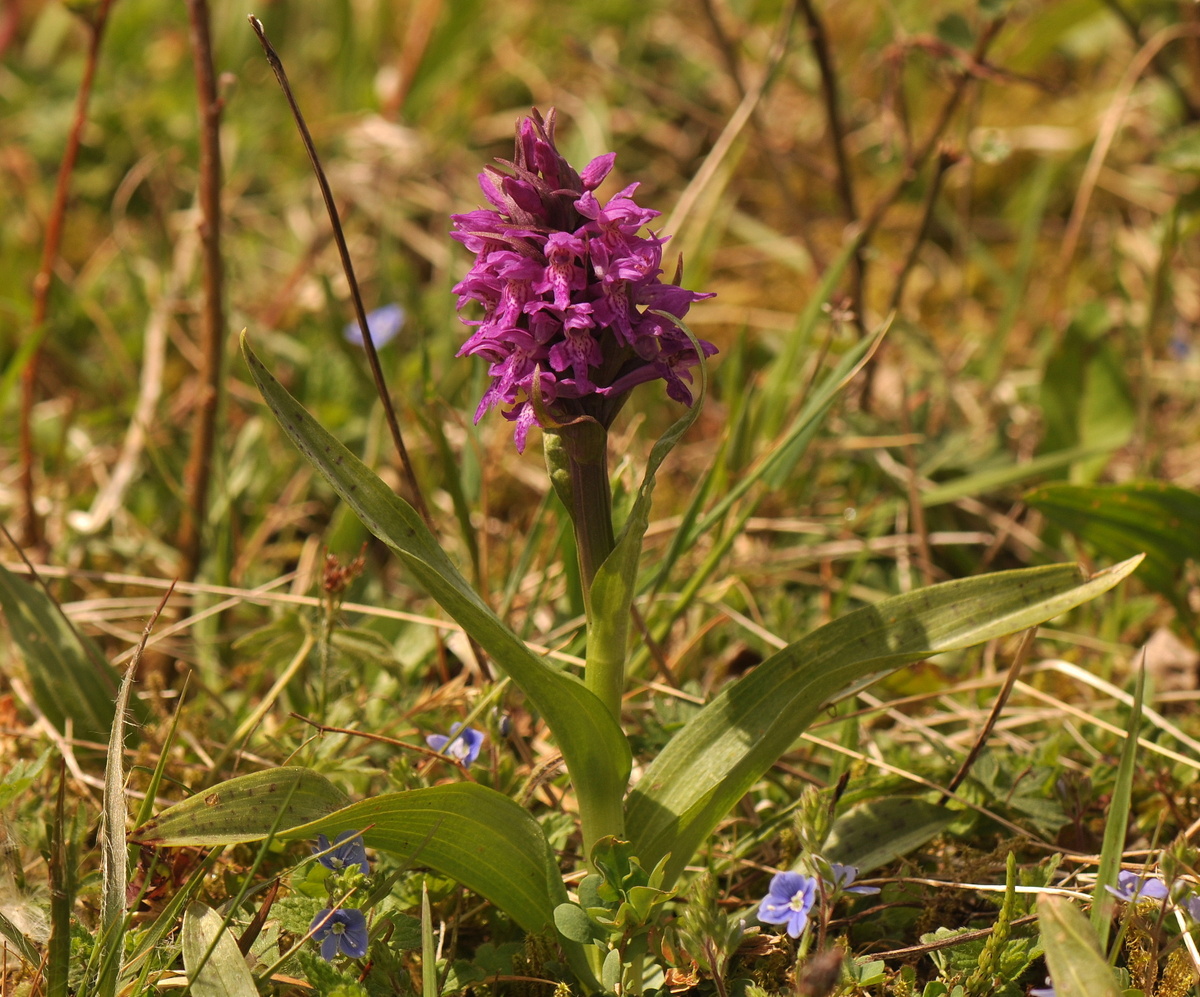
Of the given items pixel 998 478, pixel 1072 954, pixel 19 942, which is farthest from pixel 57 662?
pixel 998 478

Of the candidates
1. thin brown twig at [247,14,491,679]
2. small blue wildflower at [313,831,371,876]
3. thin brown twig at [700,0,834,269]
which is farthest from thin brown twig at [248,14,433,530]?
thin brown twig at [700,0,834,269]

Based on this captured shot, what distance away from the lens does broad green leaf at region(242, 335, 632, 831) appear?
174cm

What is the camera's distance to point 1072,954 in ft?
5.21

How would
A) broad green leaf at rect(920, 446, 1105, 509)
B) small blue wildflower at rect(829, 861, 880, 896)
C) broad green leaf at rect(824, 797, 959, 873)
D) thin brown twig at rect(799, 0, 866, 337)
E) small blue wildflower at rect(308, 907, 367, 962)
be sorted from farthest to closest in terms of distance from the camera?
thin brown twig at rect(799, 0, 866, 337) < broad green leaf at rect(920, 446, 1105, 509) < broad green leaf at rect(824, 797, 959, 873) < small blue wildflower at rect(829, 861, 880, 896) < small blue wildflower at rect(308, 907, 367, 962)

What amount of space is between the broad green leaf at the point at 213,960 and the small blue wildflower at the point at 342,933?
12 cm

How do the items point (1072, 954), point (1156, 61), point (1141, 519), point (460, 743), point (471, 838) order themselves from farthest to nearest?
point (1156, 61)
point (1141, 519)
point (460, 743)
point (471, 838)
point (1072, 954)

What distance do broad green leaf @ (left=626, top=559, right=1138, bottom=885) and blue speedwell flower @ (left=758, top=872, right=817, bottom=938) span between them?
0.15 meters

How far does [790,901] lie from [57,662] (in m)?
1.71

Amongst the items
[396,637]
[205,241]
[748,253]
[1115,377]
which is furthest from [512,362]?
[748,253]

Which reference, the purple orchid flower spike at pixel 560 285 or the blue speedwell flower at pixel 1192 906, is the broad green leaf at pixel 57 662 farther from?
the blue speedwell flower at pixel 1192 906

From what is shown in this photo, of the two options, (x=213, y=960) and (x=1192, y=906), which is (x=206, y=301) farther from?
(x=1192, y=906)

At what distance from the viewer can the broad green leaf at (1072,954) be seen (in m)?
1.56

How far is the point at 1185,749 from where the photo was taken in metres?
2.61

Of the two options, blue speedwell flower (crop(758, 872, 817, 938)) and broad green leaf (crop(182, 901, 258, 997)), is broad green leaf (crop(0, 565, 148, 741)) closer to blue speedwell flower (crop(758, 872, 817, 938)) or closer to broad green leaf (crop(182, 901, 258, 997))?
broad green leaf (crop(182, 901, 258, 997))
